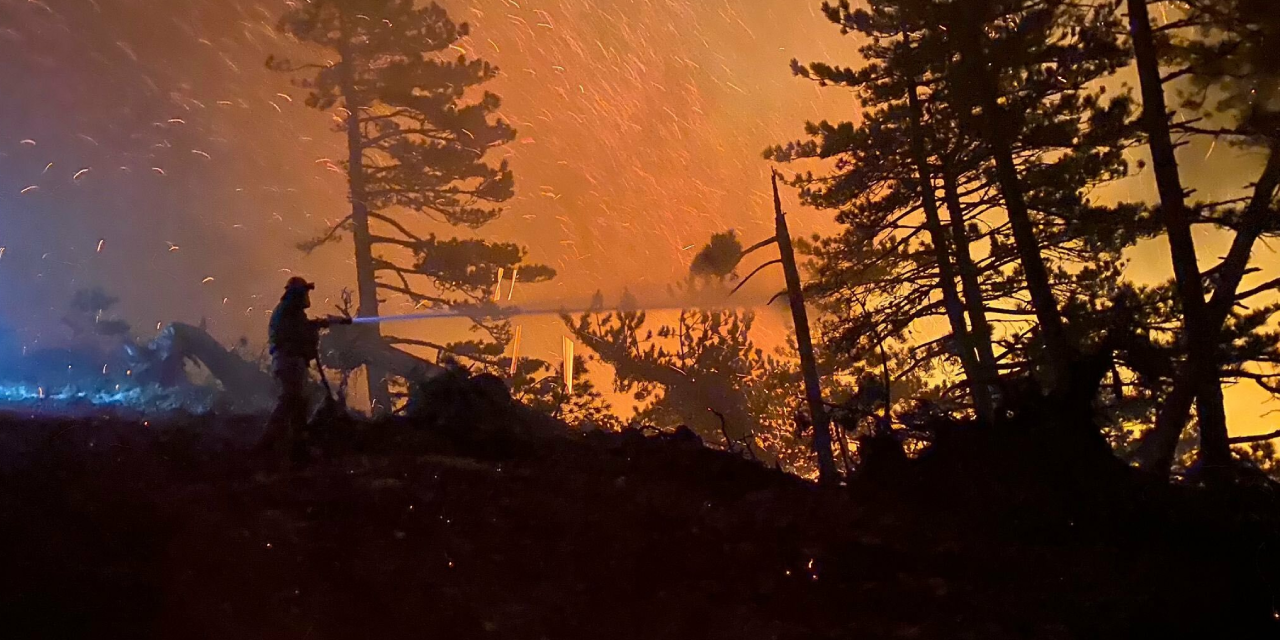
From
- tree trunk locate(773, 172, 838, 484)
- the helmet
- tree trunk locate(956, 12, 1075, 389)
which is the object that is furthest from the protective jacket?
tree trunk locate(956, 12, 1075, 389)

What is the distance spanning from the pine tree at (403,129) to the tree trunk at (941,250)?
11117 mm

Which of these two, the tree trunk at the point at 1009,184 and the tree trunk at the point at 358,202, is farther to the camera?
the tree trunk at the point at 358,202

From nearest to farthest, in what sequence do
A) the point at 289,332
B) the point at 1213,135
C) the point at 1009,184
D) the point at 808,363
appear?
the point at 289,332
the point at 1213,135
the point at 1009,184
the point at 808,363

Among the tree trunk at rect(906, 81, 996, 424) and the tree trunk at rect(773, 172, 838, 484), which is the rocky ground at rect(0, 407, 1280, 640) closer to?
the tree trunk at rect(773, 172, 838, 484)

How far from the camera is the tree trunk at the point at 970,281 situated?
13391mm

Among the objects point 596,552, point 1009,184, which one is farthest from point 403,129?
point 596,552

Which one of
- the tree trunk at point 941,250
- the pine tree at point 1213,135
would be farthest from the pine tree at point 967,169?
the pine tree at point 1213,135

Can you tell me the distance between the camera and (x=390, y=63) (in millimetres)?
20297

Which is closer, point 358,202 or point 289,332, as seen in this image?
point 289,332

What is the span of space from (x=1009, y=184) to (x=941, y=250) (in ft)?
8.69

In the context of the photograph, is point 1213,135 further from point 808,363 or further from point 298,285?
point 298,285

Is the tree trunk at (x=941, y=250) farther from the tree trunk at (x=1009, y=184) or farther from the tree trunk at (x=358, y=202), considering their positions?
the tree trunk at (x=358, y=202)

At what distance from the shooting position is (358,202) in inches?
798

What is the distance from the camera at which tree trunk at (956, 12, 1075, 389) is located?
1087 centimetres
